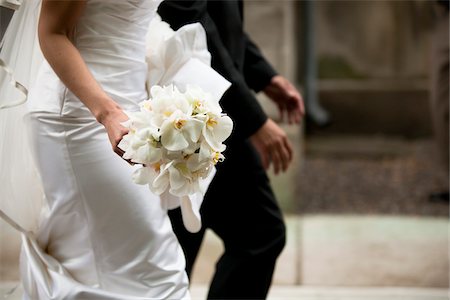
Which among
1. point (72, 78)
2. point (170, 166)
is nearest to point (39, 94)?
point (72, 78)

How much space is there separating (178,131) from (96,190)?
489 millimetres

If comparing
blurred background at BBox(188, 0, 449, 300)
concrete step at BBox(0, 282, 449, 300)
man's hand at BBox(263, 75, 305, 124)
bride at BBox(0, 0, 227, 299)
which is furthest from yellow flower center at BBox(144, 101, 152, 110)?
blurred background at BBox(188, 0, 449, 300)

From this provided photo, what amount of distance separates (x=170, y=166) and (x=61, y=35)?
54 cm

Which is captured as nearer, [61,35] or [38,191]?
[61,35]

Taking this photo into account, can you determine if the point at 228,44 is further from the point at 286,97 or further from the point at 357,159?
the point at 357,159

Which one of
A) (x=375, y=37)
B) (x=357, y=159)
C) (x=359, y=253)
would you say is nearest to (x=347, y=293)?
(x=359, y=253)

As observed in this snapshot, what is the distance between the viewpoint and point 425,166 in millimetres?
8406

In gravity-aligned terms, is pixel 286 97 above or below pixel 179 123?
below

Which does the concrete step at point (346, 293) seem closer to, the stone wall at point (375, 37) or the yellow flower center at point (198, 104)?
the yellow flower center at point (198, 104)

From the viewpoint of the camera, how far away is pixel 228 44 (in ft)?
11.6

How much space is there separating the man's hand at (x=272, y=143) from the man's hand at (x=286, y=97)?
16.1 inches

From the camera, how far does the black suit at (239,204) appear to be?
3502 millimetres

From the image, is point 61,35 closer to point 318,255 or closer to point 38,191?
point 38,191

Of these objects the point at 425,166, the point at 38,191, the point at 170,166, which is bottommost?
the point at 425,166
